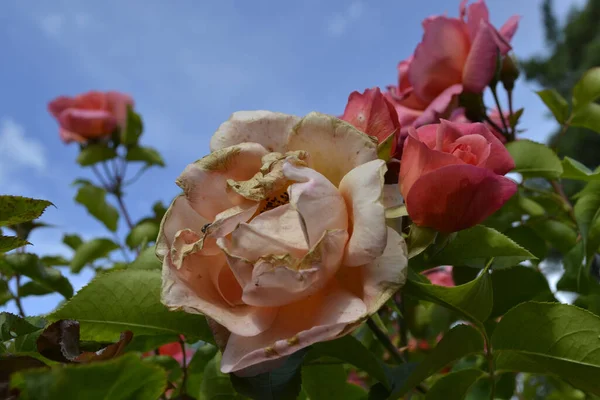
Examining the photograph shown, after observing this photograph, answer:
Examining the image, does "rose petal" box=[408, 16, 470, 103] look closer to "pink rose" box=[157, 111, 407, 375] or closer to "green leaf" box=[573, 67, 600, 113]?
"green leaf" box=[573, 67, 600, 113]

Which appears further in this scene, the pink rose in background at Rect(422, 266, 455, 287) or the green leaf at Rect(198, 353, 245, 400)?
the pink rose in background at Rect(422, 266, 455, 287)

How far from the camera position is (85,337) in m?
0.59

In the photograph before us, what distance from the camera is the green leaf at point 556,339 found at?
504 mm

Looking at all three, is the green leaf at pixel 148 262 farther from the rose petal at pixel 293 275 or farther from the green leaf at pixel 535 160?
the green leaf at pixel 535 160

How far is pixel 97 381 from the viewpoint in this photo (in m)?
0.35

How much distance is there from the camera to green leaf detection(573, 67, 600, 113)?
1.03 meters

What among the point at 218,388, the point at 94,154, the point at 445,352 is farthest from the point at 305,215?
the point at 94,154

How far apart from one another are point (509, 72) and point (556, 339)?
67cm

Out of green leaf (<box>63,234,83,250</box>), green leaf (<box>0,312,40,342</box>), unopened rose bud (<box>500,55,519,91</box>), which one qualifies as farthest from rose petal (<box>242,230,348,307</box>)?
green leaf (<box>63,234,83,250</box>)

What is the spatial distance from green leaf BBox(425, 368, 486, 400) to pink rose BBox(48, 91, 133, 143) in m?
1.63

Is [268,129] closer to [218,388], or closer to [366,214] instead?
[366,214]

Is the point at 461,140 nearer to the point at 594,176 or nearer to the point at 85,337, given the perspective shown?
the point at 594,176

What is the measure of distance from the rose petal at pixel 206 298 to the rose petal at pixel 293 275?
2cm

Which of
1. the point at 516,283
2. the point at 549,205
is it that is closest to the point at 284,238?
the point at 516,283
